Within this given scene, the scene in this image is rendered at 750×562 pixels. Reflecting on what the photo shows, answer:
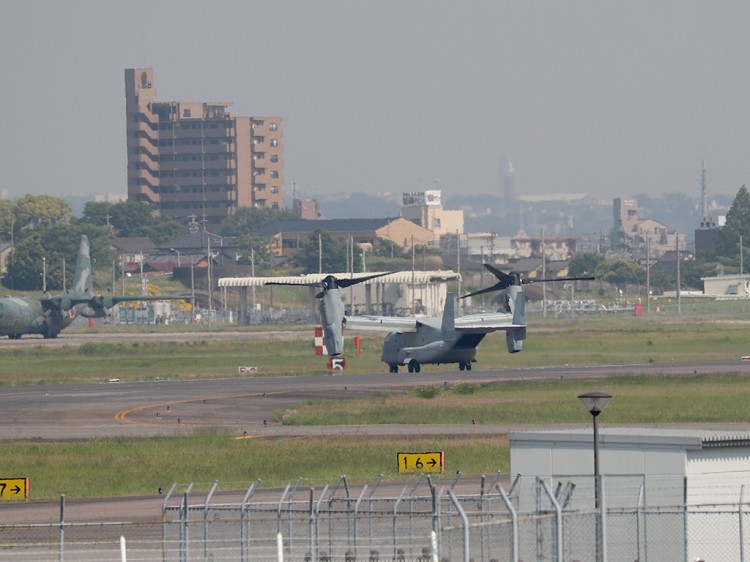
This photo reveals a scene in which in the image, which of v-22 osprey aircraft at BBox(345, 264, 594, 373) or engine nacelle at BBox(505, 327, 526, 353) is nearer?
engine nacelle at BBox(505, 327, 526, 353)

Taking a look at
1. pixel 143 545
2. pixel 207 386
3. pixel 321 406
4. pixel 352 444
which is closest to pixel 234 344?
pixel 207 386

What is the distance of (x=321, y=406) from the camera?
207 ft

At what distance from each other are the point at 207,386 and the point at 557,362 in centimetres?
2478

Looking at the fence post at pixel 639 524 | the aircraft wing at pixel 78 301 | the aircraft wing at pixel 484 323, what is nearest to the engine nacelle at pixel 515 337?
the aircraft wing at pixel 484 323

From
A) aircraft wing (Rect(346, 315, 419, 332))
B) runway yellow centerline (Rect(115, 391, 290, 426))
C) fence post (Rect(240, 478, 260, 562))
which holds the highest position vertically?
aircraft wing (Rect(346, 315, 419, 332))

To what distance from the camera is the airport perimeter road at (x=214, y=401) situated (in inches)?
2163

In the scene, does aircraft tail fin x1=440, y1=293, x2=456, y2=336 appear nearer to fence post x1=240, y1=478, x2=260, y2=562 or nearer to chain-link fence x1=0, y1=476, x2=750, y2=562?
chain-link fence x1=0, y1=476, x2=750, y2=562

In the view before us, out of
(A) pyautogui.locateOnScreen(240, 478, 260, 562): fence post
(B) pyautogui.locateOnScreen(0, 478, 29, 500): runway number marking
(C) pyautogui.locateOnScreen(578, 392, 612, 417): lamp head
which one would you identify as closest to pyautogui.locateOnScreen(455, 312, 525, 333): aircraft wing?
(B) pyautogui.locateOnScreen(0, 478, 29, 500): runway number marking

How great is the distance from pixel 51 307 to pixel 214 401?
6244cm

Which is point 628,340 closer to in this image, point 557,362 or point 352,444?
point 557,362

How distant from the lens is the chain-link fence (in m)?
25.7

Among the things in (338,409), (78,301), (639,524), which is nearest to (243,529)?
(639,524)

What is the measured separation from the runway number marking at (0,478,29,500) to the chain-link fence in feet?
4.81

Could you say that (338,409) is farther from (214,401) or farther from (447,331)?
(447,331)
